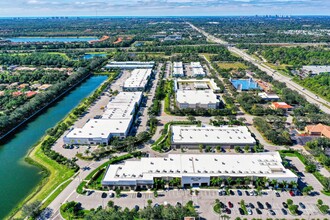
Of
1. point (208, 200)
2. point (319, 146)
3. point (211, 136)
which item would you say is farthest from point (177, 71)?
point (208, 200)

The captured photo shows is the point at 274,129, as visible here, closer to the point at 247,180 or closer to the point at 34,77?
the point at 247,180

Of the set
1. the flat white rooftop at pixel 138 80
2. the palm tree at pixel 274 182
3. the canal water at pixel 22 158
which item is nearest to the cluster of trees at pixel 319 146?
the palm tree at pixel 274 182

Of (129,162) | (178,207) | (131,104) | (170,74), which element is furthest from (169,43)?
(178,207)

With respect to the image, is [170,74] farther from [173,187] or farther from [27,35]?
[27,35]

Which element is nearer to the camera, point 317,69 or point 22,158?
point 22,158

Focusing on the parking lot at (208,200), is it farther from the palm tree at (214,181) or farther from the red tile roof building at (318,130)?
the red tile roof building at (318,130)

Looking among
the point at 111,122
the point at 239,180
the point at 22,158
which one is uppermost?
the point at 111,122
